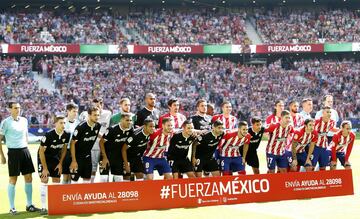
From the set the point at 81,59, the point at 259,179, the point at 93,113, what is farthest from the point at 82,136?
the point at 81,59

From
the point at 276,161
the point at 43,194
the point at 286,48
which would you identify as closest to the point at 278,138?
the point at 276,161

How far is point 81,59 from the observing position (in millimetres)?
Answer: 48438

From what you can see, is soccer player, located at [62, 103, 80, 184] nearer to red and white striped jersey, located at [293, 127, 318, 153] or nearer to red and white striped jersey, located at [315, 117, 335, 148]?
red and white striped jersey, located at [293, 127, 318, 153]

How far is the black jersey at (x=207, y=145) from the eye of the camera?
43.4ft

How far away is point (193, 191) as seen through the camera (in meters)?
12.3

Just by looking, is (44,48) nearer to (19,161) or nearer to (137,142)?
(137,142)

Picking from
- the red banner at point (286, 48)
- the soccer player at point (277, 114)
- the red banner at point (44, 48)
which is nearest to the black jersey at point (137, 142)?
the soccer player at point (277, 114)

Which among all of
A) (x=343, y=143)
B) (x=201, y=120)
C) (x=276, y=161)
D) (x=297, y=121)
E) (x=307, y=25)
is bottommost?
(x=276, y=161)

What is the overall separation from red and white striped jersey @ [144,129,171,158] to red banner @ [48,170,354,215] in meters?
1.05

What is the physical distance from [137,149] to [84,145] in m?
1.12

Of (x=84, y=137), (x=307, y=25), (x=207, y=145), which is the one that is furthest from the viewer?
(x=307, y=25)

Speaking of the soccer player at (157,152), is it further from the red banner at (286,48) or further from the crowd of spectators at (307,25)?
the crowd of spectators at (307,25)

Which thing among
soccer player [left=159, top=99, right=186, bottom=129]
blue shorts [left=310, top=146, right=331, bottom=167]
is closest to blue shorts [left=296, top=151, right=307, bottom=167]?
blue shorts [left=310, top=146, right=331, bottom=167]

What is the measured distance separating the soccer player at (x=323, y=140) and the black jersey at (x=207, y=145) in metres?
2.76
